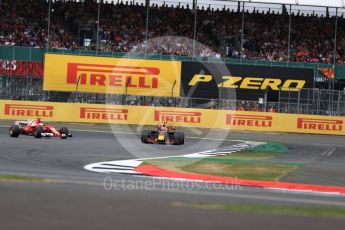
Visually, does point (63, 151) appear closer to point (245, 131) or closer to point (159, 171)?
point (159, 171)

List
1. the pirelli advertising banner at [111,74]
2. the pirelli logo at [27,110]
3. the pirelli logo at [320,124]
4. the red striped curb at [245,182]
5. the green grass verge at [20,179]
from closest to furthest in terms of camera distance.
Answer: the green grass verge at [20,179] → the red striped curb at [245,182] → the pirelli logo at [27,110] → the pirelli logo at [320,124] → the pirelli advertising banner at [111,74]

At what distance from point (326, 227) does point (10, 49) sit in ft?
106

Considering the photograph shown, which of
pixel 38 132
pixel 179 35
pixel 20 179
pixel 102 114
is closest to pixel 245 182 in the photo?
pixel 20 179

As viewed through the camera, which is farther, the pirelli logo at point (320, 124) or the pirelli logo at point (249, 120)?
the pirelli logo at point (320, 124)

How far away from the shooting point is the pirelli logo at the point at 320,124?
3541cm

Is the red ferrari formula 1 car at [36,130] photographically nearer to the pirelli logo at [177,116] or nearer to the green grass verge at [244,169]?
the green grass verge at [244,169]

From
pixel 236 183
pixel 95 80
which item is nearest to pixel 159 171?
pixel 236 183

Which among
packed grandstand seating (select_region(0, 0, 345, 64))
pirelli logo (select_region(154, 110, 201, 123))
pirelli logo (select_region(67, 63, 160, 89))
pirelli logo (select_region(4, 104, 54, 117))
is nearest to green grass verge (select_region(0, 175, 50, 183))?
pirelli logo (select_region(154, 110, 201, 123))

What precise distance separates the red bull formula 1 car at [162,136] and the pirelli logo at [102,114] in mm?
9925

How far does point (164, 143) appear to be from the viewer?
25.4 meters

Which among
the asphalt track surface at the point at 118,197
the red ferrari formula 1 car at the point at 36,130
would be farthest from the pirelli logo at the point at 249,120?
the asphalt track surface at the point at 118,197

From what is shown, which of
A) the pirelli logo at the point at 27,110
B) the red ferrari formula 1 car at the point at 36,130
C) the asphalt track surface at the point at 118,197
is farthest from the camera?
the pirelli logo at the point at 27,110

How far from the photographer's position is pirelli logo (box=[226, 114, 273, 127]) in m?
35.2

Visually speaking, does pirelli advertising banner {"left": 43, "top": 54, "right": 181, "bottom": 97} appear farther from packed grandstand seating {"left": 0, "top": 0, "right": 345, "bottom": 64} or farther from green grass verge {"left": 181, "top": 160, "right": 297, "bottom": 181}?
green grass verge {"left": 181, "top": 160, "right": 297, "bottom": 181}
